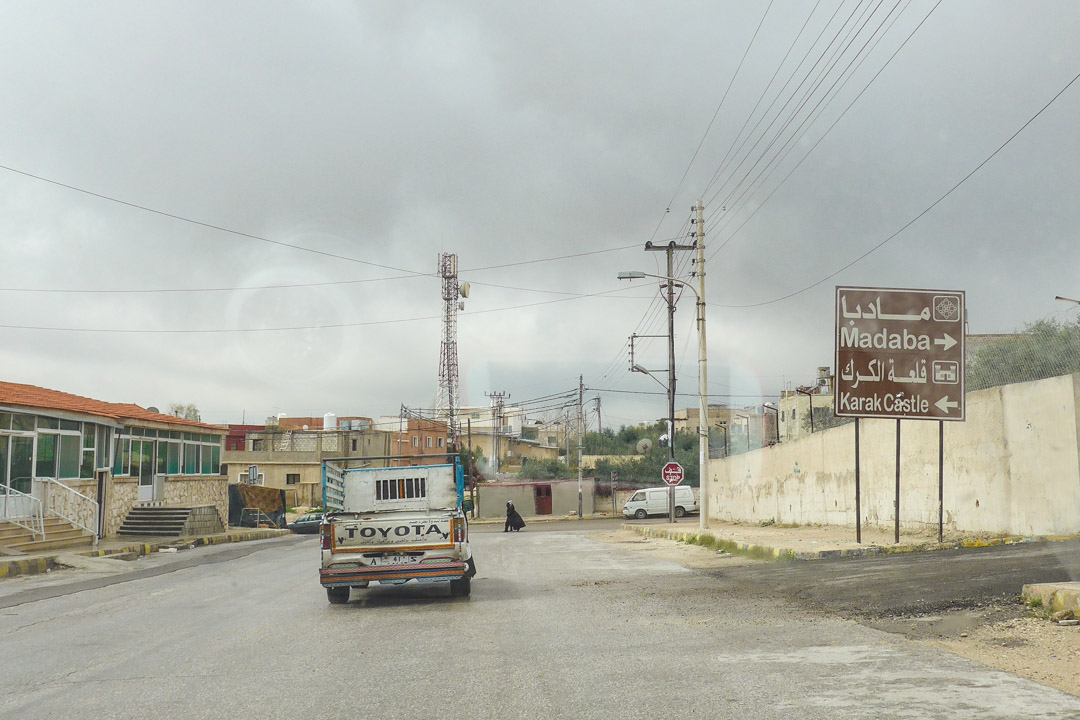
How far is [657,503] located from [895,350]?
4284cm

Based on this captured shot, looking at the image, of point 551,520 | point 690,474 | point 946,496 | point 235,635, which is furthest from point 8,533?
point 690,474

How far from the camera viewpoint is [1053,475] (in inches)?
596

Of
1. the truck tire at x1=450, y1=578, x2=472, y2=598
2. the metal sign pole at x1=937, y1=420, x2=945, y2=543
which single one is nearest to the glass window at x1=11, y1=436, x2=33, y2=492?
the truck tire at x1=450, y1=578, x2=472, y2=598

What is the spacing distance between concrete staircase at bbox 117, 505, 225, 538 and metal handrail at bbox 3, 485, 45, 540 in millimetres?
7743

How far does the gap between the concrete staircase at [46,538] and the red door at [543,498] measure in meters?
43.2

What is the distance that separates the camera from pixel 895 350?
16.1 metres

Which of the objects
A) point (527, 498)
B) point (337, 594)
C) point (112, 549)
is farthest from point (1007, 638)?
point (527, 498)

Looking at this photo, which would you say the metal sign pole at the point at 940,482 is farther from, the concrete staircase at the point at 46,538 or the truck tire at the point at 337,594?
the concrete staircase at the point at 46,538

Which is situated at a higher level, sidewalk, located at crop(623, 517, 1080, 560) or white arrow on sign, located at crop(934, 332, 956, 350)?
white arrow on sign, located at crop(934, 332, 956, 350)

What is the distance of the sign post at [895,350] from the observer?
52.6 feet

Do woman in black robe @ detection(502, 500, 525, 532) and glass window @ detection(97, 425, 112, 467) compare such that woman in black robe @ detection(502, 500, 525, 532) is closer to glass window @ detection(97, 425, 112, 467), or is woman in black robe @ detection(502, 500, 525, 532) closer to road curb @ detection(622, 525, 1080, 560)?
glass window @ detection(97, 425, 112, 467)

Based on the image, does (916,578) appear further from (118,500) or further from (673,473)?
(118,500)

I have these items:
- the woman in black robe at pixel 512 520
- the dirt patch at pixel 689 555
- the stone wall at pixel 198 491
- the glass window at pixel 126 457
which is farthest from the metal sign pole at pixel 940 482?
the stone wall at pixel 198 491

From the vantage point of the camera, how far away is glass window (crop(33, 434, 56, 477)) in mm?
28163
